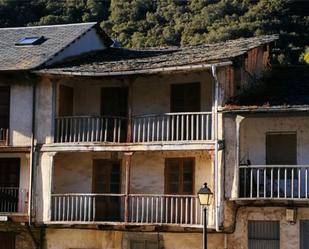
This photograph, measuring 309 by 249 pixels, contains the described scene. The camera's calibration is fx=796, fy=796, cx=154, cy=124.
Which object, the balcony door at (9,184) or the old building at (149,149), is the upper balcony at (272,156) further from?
the balcony door at (9,184)

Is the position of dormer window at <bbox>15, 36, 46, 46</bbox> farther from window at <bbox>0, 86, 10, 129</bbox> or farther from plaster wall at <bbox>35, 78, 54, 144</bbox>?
plaster wall at <bbox>35, 78, 54, 144</bbox>

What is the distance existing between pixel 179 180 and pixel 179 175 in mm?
168

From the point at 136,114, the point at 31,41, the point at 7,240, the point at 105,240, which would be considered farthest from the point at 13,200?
the point at 31,41

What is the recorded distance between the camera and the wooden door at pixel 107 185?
2728 cm

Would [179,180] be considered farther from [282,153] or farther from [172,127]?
[282,153]

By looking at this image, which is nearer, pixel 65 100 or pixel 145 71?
pixel 145 71

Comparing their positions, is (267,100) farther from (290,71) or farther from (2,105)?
(2,105)

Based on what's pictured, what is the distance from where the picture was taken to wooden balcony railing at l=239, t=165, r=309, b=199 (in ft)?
78.6

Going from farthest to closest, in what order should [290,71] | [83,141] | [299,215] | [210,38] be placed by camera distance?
[210,38] < [290,71] < [83,141] < [299,215]

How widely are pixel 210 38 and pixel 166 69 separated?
740 inches

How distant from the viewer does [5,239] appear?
2825 centimetres

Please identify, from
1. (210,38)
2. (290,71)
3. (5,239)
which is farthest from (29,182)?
(210,38)

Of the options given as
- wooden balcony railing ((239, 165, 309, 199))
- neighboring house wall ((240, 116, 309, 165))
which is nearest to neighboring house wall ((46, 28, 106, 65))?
neighboring house wall ((240, 116, 309, 165))

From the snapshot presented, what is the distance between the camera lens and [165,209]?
25.9 meters
